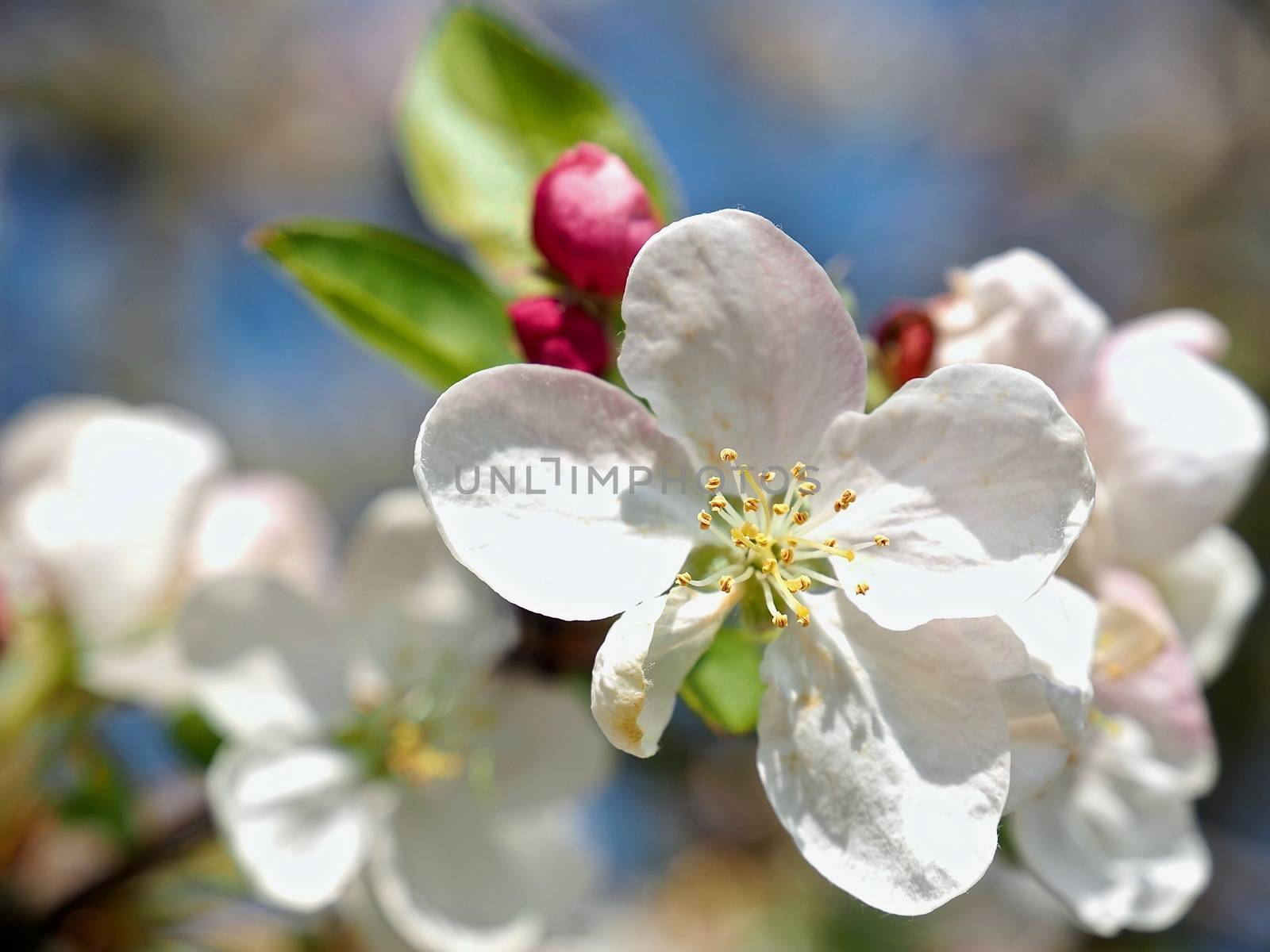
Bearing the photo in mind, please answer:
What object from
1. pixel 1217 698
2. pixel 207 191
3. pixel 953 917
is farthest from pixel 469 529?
pixel 207 191

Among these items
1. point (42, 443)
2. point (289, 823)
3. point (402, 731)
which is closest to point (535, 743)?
point (402, 731)

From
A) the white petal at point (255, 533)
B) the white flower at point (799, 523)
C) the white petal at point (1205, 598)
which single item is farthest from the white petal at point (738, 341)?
the white petal at point (255, 533)

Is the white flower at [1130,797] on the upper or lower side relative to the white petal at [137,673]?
upper

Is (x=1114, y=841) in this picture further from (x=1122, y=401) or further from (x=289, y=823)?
(x=289, y=823)

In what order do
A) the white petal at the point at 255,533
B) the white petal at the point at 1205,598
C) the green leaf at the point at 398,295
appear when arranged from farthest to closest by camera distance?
the white petal at the point at 255,533
the white petal at the point at 1205,598
the green leaf at the point at 398,295

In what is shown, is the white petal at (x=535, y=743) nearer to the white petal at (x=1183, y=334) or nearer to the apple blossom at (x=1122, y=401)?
the apple blossom at (x=1122, y=401)

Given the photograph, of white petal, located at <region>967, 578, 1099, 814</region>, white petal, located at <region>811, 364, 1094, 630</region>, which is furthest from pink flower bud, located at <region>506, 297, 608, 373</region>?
white petal, located at <region>967, 578, 1099, 814</region>

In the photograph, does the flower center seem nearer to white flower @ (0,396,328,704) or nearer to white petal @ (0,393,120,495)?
white flower @ (0,396,328,704)
